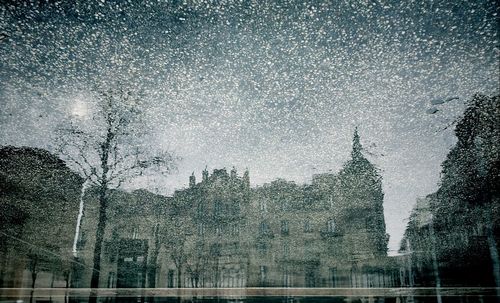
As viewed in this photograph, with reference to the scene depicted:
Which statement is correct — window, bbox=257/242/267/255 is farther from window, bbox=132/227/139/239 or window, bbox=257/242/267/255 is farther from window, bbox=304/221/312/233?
window, bbox=132/227/139/239

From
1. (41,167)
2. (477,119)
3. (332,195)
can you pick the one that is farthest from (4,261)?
(332,195)

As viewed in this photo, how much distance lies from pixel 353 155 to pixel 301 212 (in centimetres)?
2527

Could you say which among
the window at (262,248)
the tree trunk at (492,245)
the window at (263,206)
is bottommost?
the window at (262,248)

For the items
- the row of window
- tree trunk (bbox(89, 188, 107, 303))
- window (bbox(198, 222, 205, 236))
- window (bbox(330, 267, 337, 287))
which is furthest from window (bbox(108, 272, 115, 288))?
window (bbox(330, 267, 337, 287))

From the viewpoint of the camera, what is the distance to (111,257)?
25.8 meters

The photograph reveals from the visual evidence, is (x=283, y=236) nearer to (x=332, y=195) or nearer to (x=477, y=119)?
(x=332, y=195)

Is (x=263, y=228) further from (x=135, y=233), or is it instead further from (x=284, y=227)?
(x=135, y=233)

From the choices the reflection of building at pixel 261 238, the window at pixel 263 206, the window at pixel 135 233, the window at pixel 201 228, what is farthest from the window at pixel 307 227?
the window at pixel 135 233

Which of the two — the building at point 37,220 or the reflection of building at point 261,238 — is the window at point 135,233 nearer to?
the reflection of building at point 261,238

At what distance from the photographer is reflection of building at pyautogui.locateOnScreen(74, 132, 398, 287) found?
26016 mm

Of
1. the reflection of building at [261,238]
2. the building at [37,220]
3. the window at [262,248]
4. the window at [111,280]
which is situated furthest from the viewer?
the window at [262,248]

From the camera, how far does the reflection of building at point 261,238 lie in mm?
26016

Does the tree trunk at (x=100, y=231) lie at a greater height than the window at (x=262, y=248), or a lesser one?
greater

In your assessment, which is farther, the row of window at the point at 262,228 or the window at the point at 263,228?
the window at the point at 263,228
